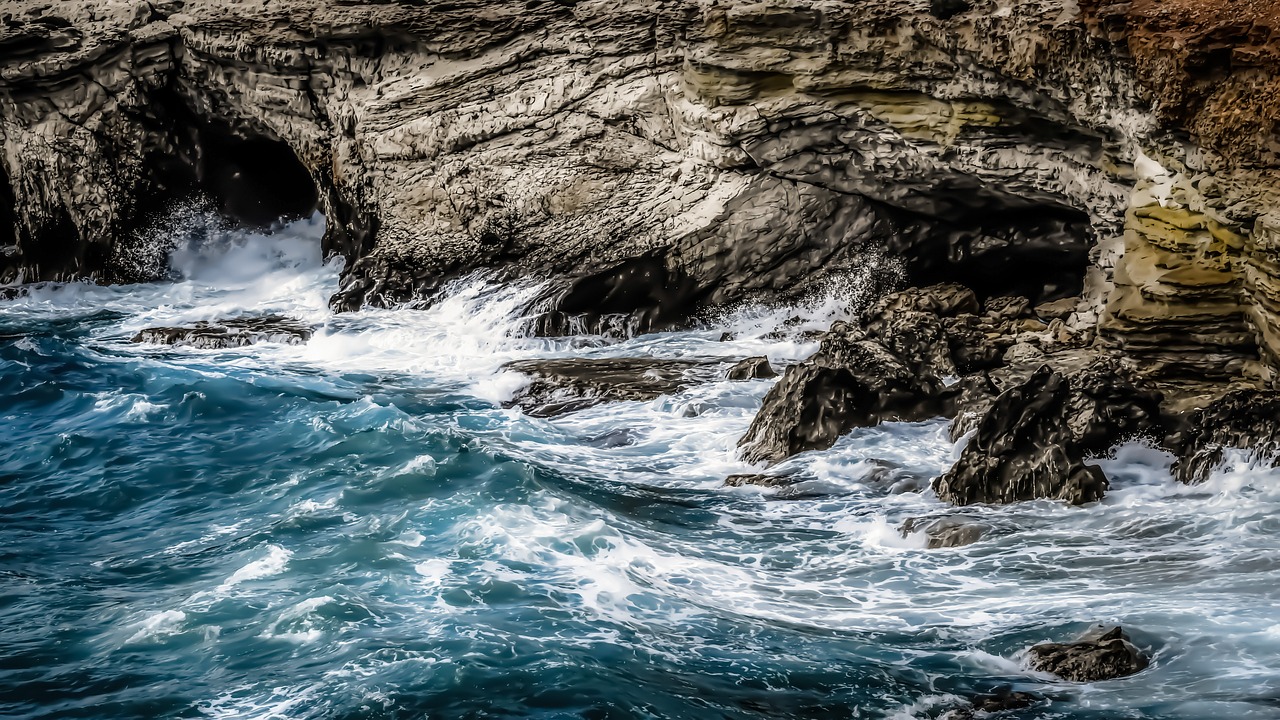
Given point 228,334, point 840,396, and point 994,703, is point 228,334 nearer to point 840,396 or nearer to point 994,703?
point 840,396

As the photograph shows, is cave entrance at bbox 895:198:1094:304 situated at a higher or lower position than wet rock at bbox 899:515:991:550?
higher

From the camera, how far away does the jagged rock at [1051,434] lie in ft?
32.0

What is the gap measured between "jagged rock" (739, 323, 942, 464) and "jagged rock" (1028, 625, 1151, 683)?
4429 mm

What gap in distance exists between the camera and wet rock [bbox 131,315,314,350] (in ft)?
55.9

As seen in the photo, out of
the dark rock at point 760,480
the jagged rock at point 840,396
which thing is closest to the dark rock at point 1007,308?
the jagged rock at point 840,396

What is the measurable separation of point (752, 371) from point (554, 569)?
5.49 metres

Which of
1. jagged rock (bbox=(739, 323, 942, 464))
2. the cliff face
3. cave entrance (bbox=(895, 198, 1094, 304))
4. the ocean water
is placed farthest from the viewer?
cave entrance (bbox=(895, 198, 1094, 304))

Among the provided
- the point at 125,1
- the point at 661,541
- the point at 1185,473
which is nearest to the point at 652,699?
the point at 661,541

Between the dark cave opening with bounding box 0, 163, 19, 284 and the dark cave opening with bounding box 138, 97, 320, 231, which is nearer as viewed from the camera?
the dark cave opening with bounding box 138, 97, 320, 231

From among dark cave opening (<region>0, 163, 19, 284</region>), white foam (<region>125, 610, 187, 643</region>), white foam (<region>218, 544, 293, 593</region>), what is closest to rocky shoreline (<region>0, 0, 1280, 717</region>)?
dark cave opening (<region>0, 163, 19, 284</region>)

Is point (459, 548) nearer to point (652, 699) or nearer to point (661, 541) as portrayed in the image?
point (661, 541)

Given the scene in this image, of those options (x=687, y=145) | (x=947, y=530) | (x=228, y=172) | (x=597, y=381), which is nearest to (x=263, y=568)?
(x=947, y=530)

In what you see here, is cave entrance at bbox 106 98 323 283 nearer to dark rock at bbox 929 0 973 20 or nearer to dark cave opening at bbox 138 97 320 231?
dark cave opening at bbox 138 97 320 231

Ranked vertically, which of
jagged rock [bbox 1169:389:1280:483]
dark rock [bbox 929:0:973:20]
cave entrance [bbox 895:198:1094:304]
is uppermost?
dark rock [bbox 929:0:973:20]
